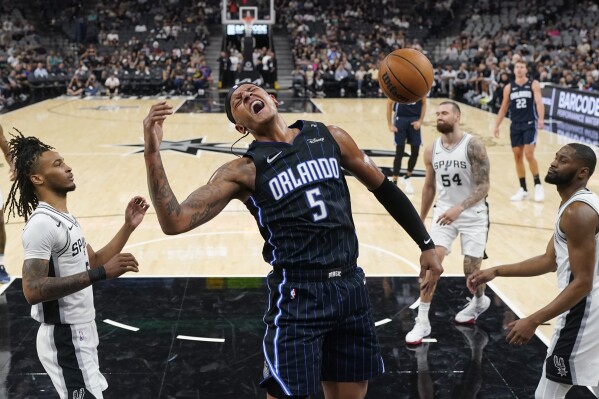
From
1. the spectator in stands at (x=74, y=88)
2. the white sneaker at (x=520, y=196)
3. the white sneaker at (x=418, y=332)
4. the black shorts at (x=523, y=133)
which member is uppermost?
the black shorts at (x=523, y=133)

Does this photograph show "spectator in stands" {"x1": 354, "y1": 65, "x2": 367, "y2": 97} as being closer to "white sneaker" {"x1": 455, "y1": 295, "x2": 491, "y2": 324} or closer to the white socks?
"white sneaker" {"x1": 455, "y1": 295, "x2": 491, "y2": 324}

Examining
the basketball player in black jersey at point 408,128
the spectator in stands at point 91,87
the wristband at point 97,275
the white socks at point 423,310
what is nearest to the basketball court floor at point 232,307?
the white socks at point 423,310

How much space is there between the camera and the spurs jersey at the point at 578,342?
3.30 m

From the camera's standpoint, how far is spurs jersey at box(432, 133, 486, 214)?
534 centimetres

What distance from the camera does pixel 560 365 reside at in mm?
3338

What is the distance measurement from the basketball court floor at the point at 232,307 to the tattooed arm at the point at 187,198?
1942mm

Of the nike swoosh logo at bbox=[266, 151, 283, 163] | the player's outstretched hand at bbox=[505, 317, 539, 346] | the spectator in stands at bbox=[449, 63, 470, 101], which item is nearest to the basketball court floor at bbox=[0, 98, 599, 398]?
the player's outstretched hand at bbox=[505, 317, 539, 346]

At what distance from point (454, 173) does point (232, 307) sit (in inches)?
84.1

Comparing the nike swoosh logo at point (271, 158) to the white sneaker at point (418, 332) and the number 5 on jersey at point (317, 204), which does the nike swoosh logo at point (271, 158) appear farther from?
the white sneaker at point (418, 332)

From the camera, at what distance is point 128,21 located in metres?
33.1

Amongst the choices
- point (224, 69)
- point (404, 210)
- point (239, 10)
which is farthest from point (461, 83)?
point (404, 210)

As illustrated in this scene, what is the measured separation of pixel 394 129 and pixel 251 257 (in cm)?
387

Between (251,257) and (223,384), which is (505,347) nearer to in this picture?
(223,384)

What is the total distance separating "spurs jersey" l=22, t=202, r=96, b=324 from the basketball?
253cm
